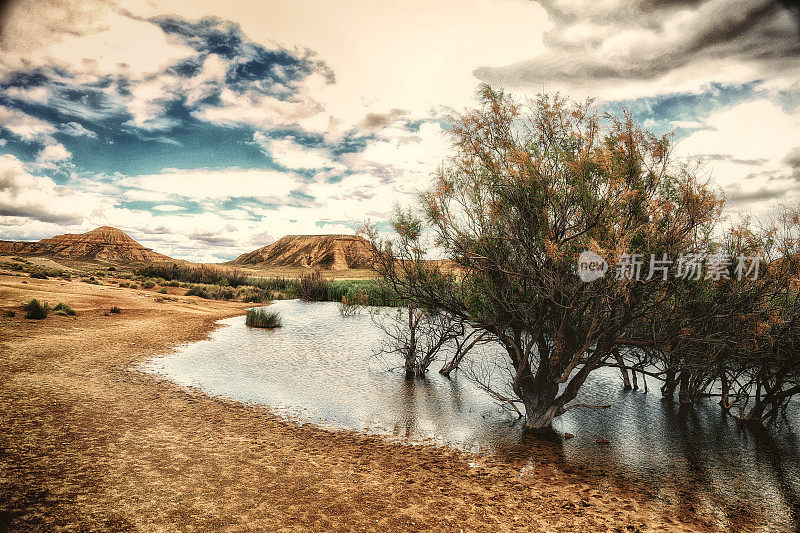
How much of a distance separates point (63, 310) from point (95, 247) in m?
165

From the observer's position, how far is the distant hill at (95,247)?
391 feet

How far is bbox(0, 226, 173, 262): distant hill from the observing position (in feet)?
391

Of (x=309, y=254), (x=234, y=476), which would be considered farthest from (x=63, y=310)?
(x=309, y=254)

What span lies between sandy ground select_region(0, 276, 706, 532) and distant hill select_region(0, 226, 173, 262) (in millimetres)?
127274

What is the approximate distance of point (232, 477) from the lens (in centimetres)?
544

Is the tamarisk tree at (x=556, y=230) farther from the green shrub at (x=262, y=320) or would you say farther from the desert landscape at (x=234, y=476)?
the green shrub at (x=262, y=320)

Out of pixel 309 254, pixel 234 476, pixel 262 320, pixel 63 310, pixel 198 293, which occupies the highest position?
pixel 309 254

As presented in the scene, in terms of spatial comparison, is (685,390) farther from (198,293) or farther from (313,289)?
(198,293)

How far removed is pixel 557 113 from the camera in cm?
762

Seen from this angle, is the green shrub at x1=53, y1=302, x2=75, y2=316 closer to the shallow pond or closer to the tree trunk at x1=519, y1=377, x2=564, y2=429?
the shallow pond

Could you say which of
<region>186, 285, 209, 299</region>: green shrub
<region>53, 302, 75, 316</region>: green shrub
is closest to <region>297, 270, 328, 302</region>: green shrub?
<region>186, 285, 209, 299</region>: green shrub

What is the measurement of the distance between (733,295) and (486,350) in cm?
1096

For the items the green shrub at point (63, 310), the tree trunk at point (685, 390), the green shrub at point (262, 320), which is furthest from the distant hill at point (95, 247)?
the tree trunk at point (685, 390)

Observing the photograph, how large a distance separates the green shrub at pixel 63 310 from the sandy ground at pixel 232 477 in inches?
392
